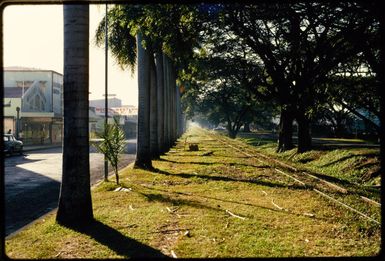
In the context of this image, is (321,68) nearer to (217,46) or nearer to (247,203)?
(217,46)

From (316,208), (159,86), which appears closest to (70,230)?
(316,208)

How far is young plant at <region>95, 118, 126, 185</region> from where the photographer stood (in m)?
13.9

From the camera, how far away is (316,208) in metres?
9.62

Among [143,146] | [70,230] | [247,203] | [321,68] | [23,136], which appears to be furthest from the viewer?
[23,136]

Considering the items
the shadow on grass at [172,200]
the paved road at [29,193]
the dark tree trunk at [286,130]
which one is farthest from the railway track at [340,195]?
the dark tree trunk at [286,130]

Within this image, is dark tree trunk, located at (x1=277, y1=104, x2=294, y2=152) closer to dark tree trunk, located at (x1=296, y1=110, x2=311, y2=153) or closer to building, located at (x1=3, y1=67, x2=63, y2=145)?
dark tree trunk, located at (x1=296, y1=110, x2=311, y2=153)

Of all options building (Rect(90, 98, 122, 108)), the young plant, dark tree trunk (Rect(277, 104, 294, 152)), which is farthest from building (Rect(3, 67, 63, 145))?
building (Rect(90, 98, 122, 108))

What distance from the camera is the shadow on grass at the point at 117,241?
627 centimetres

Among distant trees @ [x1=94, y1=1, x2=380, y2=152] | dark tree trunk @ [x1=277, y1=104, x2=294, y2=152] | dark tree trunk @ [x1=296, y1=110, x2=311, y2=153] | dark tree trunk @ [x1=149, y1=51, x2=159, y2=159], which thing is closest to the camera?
distant trees @ [x1=94, y1=1, x2=380, y2=152]

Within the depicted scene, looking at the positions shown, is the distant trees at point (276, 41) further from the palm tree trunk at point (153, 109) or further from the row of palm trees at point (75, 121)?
the row of palm trees at point (75, 121)

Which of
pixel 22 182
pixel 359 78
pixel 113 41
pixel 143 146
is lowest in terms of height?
pixel 22 182

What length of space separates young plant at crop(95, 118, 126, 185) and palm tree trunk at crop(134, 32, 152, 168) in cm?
433

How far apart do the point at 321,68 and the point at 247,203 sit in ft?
41.8

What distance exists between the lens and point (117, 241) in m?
7.00
